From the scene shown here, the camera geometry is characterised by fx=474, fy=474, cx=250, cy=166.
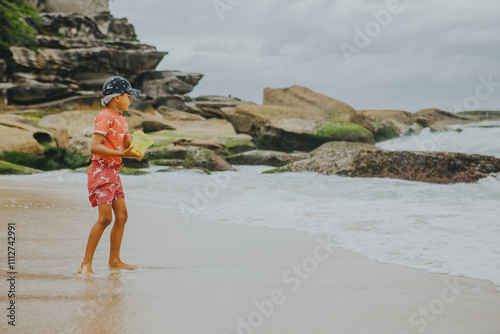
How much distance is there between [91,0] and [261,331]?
49.7 metres

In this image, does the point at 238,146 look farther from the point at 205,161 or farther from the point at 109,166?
the point at 109,166

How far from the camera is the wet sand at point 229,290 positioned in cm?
229

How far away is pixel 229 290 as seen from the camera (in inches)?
114

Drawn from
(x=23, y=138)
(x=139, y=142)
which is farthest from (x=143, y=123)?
(x=139, y=142)

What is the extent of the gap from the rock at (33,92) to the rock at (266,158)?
16.1 m

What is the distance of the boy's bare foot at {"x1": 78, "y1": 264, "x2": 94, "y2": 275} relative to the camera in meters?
3.18

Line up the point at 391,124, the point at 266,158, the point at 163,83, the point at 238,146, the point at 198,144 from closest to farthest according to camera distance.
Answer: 1. the point at 266,158
2. the point at 198,144
3. the point at 238,146
4. the point at 391,124
5. the point at 163,83

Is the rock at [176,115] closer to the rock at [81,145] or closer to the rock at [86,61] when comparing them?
the rock at [86,61]

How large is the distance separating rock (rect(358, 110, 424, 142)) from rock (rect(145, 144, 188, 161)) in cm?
1208

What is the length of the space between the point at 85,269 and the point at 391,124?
77.6 ft

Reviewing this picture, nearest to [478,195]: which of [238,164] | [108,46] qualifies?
[238,164]

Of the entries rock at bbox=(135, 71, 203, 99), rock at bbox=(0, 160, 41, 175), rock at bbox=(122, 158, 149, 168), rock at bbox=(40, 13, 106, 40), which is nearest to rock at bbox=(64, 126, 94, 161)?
rock at bbox=(122, 158, 149, 168)

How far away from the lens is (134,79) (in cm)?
3431

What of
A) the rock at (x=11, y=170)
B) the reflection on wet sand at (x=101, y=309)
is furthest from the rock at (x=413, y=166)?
the reflection on wet sand at (x=101, y=309)
